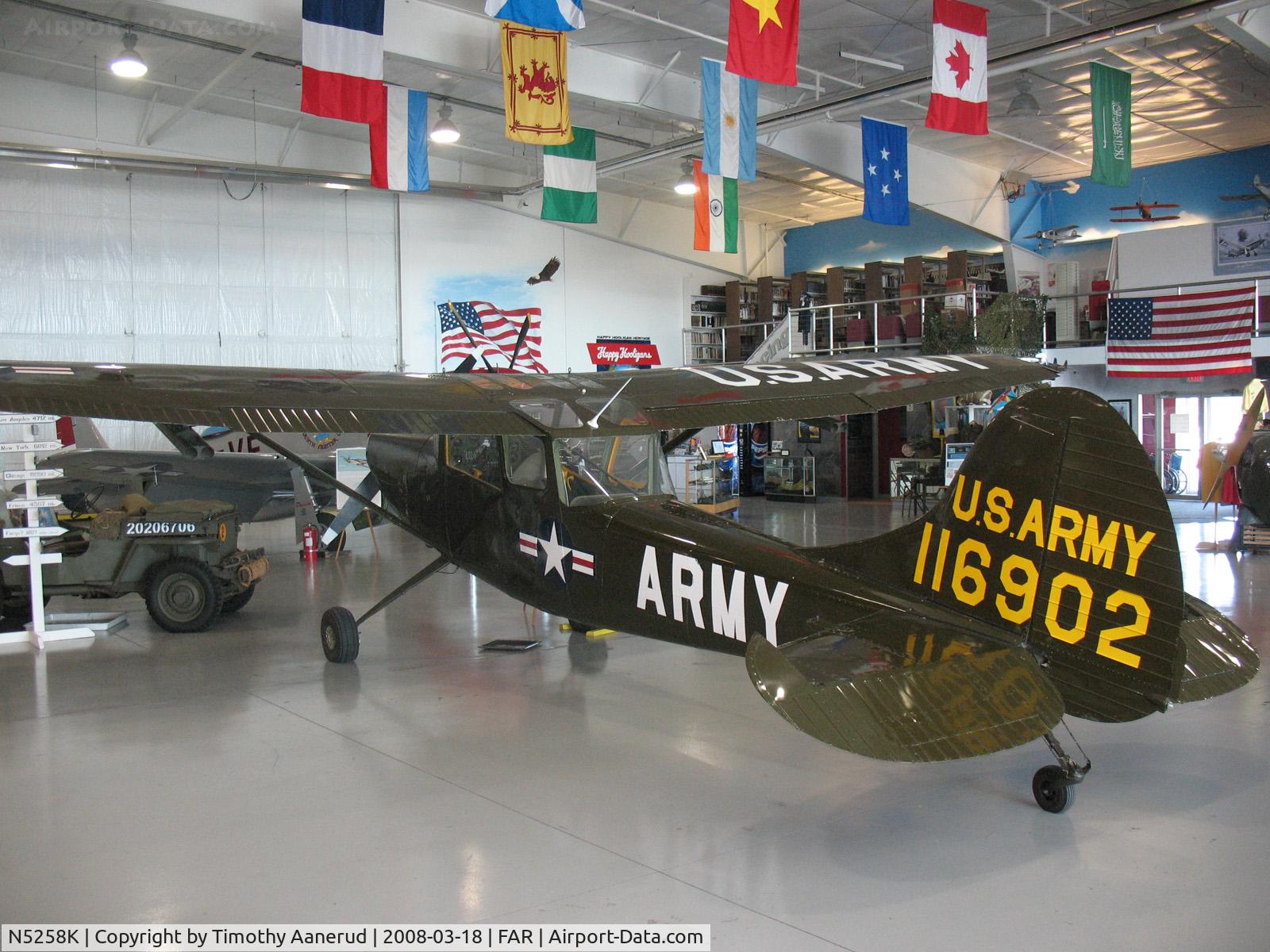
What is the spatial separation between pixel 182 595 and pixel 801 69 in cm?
1152

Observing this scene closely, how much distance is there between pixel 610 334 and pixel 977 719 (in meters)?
20.9

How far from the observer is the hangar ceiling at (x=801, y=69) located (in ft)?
42.8

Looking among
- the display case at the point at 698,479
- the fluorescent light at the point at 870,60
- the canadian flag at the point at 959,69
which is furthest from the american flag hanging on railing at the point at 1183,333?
the canadian flag at the point at 959,69

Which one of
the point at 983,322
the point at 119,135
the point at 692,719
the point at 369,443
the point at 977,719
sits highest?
the point at 119,135

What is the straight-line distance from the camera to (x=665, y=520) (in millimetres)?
5562

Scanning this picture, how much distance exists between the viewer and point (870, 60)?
13.6 metres

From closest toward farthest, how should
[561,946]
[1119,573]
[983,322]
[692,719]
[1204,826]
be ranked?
1. [561,946]
2. [1119,573]
3. [1204,826]
4. [692,719]
5. [983,322]

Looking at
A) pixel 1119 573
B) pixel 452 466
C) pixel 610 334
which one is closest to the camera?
pixel 1119 573

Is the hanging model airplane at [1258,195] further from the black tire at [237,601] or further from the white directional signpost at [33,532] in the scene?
the white directional signpost at [33,532]

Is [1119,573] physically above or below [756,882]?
above

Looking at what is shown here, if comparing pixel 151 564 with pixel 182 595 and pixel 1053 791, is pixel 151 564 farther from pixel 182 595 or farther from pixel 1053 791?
pixel 1053 791

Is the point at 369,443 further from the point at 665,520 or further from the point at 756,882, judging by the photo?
the point at 756,882

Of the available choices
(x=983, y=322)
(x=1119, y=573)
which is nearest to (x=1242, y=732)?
(x=1119, y=573)

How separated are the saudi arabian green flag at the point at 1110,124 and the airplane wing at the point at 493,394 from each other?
6737mm
